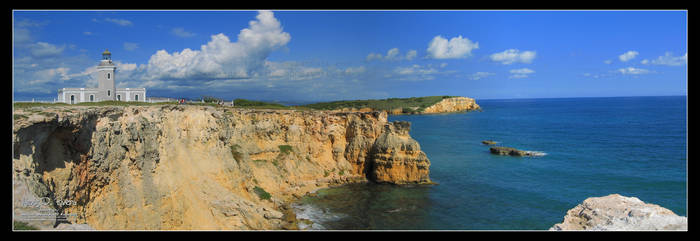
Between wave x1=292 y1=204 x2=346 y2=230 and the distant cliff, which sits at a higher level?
the distant cliff

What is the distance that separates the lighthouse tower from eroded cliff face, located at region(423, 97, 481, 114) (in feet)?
416

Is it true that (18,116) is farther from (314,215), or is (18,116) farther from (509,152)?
(509,152)

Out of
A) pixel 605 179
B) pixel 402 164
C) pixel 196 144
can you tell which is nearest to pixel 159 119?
pixel 196 144

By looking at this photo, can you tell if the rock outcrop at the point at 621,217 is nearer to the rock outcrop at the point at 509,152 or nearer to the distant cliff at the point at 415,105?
the rock outcrop at the point at 509,152

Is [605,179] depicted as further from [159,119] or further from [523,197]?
[159,119]

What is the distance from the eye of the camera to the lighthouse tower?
37.8m

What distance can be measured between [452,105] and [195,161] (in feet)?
503

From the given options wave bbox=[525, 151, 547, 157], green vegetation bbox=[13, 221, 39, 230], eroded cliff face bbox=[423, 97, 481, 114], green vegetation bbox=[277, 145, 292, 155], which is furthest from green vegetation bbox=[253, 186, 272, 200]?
eroded cliff face bbox=[423, 97, 481, 114]

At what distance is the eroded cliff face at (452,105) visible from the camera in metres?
158

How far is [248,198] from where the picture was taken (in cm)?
2659

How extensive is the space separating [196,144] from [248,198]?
5263 mm

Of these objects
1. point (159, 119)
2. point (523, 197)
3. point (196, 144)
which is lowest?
point (523, 197)

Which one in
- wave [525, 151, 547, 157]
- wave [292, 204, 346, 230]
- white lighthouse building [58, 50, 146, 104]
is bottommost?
wave [292, 204, 346, 230]

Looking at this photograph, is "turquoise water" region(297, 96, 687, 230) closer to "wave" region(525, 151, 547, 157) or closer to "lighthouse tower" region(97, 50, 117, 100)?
"wave" region(525, 151, 547, 157)
